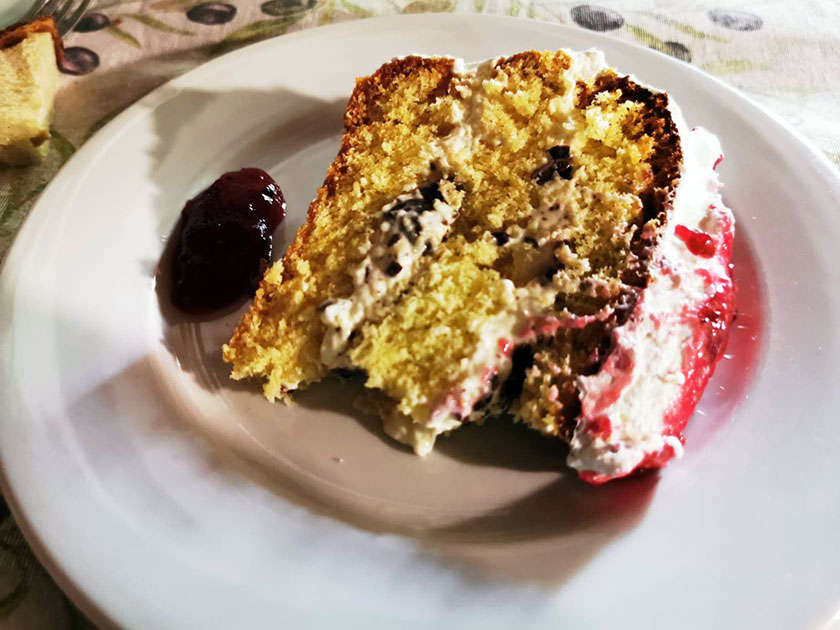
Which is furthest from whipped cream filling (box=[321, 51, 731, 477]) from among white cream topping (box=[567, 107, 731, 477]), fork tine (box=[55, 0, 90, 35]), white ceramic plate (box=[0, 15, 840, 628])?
fork tine (box=[55, 0, 90, 35])

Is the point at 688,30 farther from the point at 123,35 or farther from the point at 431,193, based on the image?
the point at 123,35

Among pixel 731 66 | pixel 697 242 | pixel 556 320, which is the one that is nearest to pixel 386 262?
pixel 556 320

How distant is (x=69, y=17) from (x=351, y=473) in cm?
262

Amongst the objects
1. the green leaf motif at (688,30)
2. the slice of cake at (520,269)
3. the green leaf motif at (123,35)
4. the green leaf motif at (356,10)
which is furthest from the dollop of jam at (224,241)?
the green leaf motif at (688,30)

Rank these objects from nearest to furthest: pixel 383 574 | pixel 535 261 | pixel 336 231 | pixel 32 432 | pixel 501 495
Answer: pixel 383 574 → pixel 32 432 → pixel 501 495 → pixel 535 261 → pixel 336 231

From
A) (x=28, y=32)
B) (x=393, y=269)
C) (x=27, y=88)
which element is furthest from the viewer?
(x=28, y=32)

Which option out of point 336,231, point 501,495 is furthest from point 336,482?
point 336,231

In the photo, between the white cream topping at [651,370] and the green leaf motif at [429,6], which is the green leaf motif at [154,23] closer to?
the green leaf motif at [429,6]

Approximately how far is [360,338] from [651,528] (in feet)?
2.67

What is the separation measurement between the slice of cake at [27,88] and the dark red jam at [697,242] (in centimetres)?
217

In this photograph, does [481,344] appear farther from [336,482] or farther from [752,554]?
[752,554]

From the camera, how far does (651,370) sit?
1542 millimetres

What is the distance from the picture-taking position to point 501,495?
157cm

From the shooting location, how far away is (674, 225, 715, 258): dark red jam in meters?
1.74
